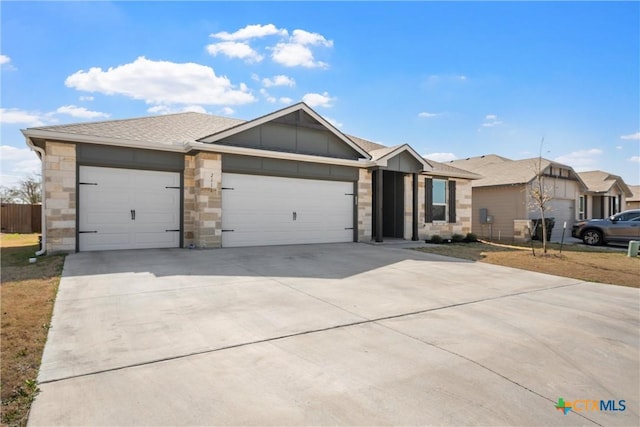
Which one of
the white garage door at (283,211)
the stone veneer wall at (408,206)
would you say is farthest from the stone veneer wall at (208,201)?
the stone veneer wall at (408,206)

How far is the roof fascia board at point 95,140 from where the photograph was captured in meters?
8.61

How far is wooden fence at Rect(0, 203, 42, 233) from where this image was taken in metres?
19.3

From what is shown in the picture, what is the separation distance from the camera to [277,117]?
11.7 meters

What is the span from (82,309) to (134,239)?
5.91 m

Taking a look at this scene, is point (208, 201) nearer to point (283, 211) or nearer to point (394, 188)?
point (283, 211)

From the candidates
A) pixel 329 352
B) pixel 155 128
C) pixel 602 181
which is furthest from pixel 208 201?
pixel 602 181

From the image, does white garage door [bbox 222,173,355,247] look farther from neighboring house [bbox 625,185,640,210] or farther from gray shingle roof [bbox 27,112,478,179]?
neighboring house [bbox 625,185,640,210]

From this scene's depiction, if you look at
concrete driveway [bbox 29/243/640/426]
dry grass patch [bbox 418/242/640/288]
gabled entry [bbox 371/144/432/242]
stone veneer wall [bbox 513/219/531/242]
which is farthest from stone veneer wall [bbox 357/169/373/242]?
stone veneer wall [bbox 513/219/531/242]

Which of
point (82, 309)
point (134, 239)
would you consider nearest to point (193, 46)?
point (134, 239)

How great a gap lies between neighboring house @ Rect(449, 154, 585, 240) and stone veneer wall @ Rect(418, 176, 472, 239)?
1616mm

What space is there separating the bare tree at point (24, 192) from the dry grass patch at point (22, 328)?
24.6 m

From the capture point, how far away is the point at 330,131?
12820mm

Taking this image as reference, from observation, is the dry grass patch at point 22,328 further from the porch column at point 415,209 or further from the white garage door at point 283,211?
the porch column at point 415,209

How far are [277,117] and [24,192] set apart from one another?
27151 millimetres
